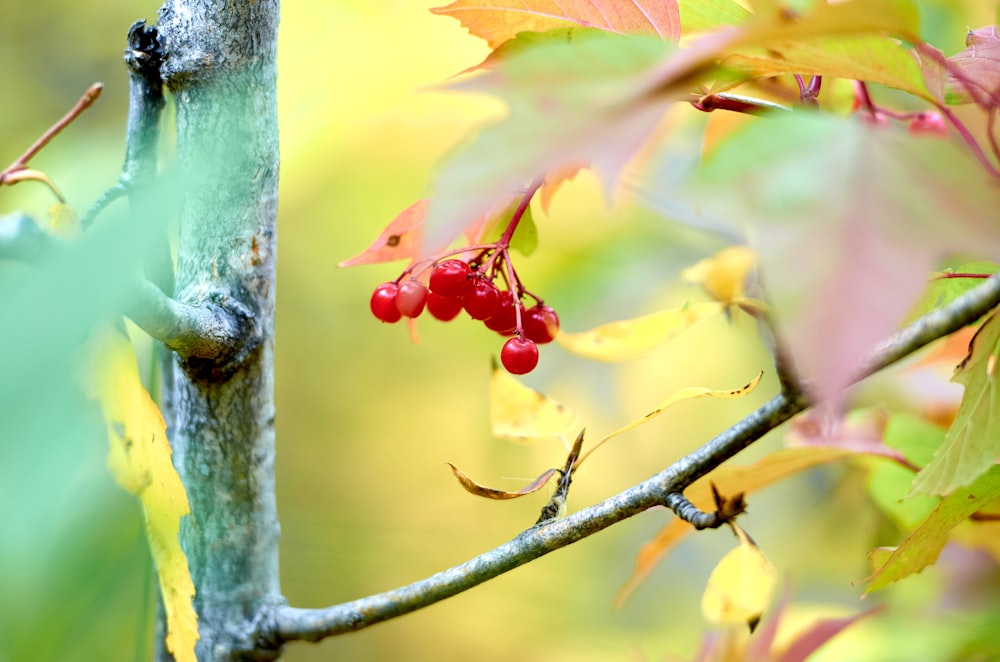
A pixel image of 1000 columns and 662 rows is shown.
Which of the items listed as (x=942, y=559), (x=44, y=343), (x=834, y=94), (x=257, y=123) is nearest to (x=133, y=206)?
(x=44, y=343)

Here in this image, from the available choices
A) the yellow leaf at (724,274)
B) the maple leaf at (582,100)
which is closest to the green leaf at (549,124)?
the maple leaf at (582,100)

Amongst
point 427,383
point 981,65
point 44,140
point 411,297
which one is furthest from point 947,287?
point 427,383

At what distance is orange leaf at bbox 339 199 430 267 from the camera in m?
0.29

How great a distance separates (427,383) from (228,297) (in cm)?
61

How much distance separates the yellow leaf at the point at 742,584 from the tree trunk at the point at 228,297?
161mm

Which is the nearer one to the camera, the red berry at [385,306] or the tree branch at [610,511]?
the tree branch at [610,511]

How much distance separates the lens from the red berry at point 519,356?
288 mm

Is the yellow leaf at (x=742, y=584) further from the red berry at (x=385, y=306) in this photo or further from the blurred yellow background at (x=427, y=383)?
the blurred yellow background at (x=427, y=383)

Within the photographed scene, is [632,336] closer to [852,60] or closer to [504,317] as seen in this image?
[504,317]

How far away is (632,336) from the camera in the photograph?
338 mm

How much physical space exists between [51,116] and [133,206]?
0.74 m

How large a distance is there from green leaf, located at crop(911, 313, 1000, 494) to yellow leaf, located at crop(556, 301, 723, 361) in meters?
0.12

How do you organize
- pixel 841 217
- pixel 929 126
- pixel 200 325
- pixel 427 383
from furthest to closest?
pixel 427 383, pixel 929 126, pixel 200 325, pixel 841 217

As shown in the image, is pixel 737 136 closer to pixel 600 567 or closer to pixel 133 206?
pixel 133 206
